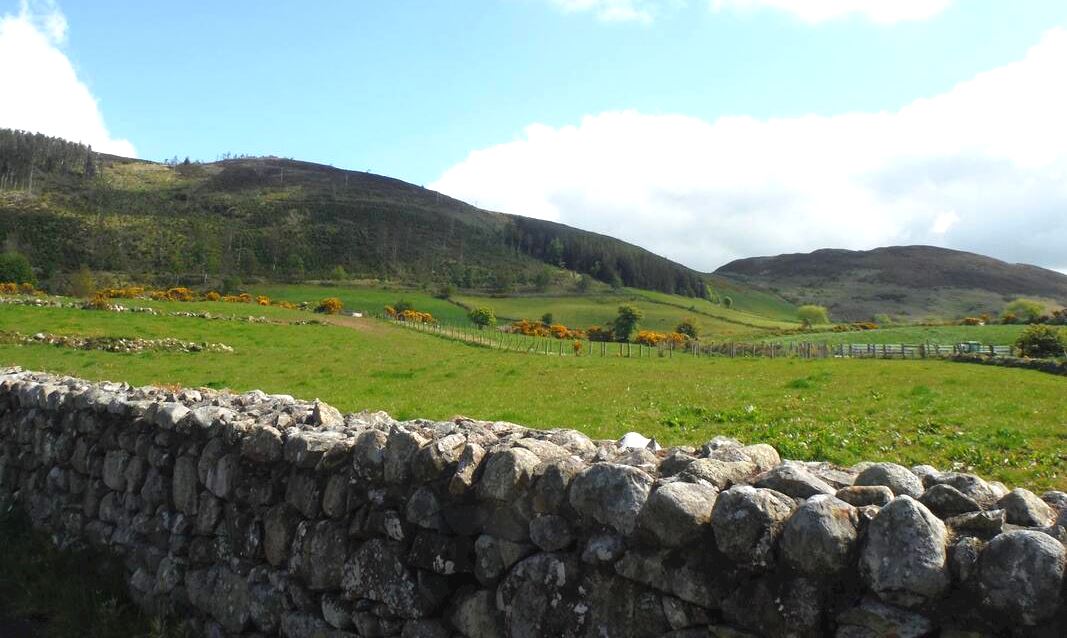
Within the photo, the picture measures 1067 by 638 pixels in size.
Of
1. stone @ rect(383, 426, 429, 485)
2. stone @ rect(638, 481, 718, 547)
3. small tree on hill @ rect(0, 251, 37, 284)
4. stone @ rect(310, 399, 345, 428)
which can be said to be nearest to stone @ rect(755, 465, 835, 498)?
stone @ rect(638, 481, 718, 547)

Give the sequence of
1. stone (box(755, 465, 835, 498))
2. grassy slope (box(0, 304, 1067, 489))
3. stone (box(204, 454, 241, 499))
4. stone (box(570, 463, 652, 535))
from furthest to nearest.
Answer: grassy slope (box(0, 304, 1067, 489)) < stone (box(204, 454, 241, 499)) < stone (box(570, 463, 652, 535)) < stone (box(755, 465, 835, 498))

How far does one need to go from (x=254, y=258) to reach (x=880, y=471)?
13251cm

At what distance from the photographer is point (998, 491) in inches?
146

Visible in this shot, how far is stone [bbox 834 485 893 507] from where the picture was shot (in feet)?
11.4

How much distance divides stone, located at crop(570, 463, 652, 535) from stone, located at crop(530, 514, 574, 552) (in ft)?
0.51

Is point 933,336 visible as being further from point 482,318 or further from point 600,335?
point 482,318

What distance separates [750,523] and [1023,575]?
1.10 metres

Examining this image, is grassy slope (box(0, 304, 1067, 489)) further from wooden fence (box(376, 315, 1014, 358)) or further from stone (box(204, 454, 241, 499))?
wooden fence (box(376, 315, 1014, 358))

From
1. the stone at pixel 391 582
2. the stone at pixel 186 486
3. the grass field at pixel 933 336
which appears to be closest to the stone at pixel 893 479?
the stone at pixel 391 582

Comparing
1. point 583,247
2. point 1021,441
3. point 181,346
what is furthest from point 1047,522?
point 583,247

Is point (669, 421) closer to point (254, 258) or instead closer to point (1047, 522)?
point (1047, 522)

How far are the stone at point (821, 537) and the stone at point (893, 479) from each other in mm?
618

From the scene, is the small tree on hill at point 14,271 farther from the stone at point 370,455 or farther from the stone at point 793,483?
the stone at point 793,483

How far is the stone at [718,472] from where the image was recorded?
4.02 meters
